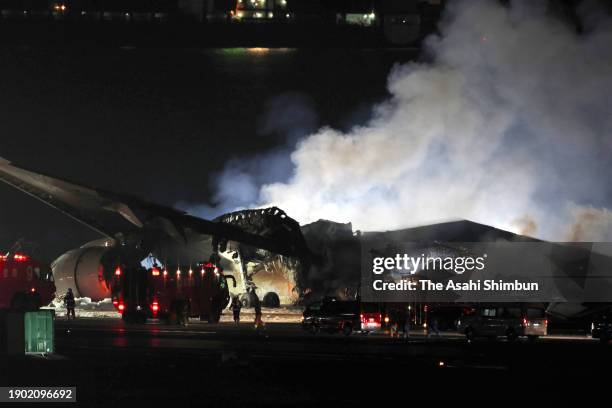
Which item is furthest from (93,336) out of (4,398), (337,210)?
(337,210)

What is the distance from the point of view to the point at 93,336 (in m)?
37.3

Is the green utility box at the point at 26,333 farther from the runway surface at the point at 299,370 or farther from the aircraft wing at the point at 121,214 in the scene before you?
the aircraft wing at the point at 121,214

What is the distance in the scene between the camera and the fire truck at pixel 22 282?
50359 millimetres

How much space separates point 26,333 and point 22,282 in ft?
85.2

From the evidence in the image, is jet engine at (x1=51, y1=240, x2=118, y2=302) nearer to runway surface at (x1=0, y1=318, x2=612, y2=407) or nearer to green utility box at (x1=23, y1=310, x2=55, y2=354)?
runway surface at (x1=0, y1=318, x2=612, y2=407)

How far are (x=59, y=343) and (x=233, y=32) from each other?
301 feet

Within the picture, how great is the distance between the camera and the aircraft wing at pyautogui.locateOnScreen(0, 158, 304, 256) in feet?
208

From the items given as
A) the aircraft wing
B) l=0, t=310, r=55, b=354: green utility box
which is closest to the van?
l=0, t=310, r=55, b=354: green utility box

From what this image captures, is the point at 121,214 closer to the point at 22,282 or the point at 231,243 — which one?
the point at 231,243

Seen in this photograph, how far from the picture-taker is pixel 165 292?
49375 mm

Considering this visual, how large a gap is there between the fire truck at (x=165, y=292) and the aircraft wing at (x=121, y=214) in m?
14.4

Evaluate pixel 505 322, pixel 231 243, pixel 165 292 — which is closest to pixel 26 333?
pixel 505 322

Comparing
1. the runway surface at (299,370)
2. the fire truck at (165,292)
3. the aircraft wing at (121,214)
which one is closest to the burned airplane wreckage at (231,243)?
the aircraft wing at (121,214)

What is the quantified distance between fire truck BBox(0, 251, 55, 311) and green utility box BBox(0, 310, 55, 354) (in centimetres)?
2340
